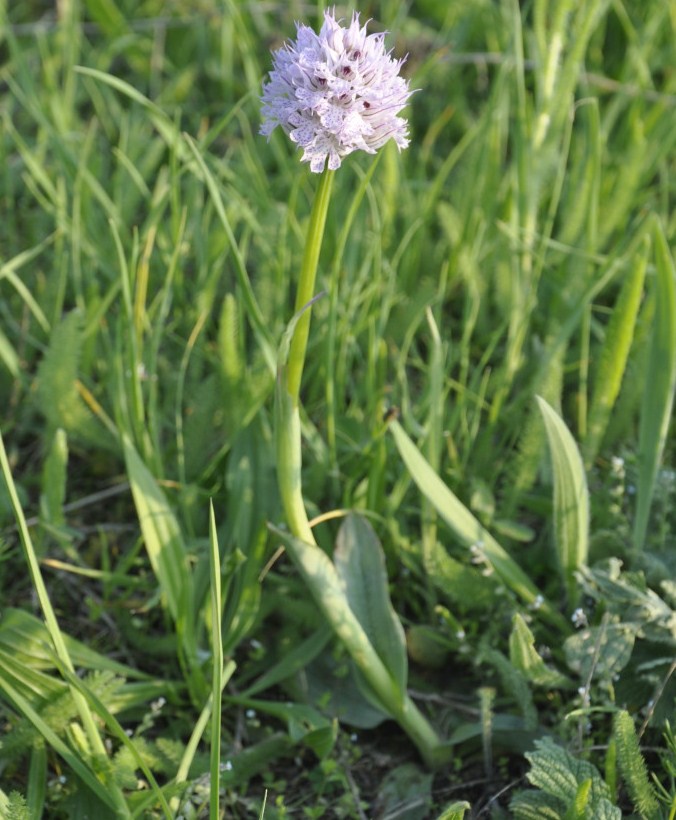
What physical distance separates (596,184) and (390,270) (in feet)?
1.81

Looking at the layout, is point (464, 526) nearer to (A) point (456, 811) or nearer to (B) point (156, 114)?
(A) point (456, 811)

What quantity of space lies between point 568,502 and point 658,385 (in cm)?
31

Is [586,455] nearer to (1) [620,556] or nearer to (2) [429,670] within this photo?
(1) [620,556]

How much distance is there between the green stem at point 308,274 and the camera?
1.27 metres

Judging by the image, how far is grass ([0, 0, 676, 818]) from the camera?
1621mm

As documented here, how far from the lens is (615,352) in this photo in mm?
1945

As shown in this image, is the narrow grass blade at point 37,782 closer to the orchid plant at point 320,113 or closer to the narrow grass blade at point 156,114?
the orchid plant at point 320,113

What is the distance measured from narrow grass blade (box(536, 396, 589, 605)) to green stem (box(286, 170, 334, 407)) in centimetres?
50

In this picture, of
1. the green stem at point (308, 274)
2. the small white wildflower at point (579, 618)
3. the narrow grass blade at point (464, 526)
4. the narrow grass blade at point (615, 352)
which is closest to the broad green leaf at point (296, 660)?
the narrow grass blade at point (464, 526)

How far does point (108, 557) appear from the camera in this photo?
201 cm

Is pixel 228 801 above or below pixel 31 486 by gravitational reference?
below

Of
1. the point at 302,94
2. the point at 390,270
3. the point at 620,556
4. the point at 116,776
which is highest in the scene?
the point at 302,94

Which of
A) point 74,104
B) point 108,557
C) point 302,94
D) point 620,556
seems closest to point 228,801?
point 108,557

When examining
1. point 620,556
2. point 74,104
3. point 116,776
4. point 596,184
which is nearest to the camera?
point 116,776
